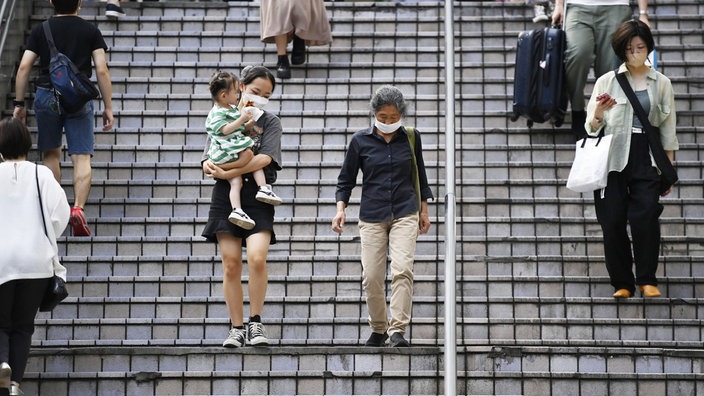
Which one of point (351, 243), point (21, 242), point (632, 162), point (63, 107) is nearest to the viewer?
point (21, 242)

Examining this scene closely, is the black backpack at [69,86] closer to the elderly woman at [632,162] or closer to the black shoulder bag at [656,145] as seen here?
the elderly woman at [632,162]

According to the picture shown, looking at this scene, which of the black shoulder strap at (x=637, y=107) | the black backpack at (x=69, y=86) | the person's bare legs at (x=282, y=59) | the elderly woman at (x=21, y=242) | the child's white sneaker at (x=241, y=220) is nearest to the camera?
the elderly woman at (x=21, y=242)

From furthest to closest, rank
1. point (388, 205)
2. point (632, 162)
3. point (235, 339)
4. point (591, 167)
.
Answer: point (632, 162), point (591, 167), point (388, 205), point (235, 339)

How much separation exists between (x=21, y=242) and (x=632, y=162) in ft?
13.2

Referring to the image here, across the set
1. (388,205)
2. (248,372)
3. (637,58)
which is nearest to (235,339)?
(248,372)

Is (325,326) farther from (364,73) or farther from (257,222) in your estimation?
(364,73)

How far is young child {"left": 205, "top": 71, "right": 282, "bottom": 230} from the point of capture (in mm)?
8875

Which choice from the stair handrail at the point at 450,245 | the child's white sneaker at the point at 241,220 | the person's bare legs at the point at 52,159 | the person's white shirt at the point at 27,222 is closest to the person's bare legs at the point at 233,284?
the child's white sneaker at the point at 241,220

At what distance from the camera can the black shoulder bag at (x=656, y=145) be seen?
961 cm

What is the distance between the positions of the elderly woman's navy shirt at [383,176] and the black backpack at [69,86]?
7.46 ft

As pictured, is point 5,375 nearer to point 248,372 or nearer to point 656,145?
point 248,372

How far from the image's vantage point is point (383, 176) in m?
9.07

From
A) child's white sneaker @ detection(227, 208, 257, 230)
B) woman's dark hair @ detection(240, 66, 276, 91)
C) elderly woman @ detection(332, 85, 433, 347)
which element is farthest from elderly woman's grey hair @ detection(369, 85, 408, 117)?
child's white sneaker @ detection(227, 208, 257, 230)

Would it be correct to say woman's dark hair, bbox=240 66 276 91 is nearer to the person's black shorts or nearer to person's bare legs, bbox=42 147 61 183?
the person's black shorts
